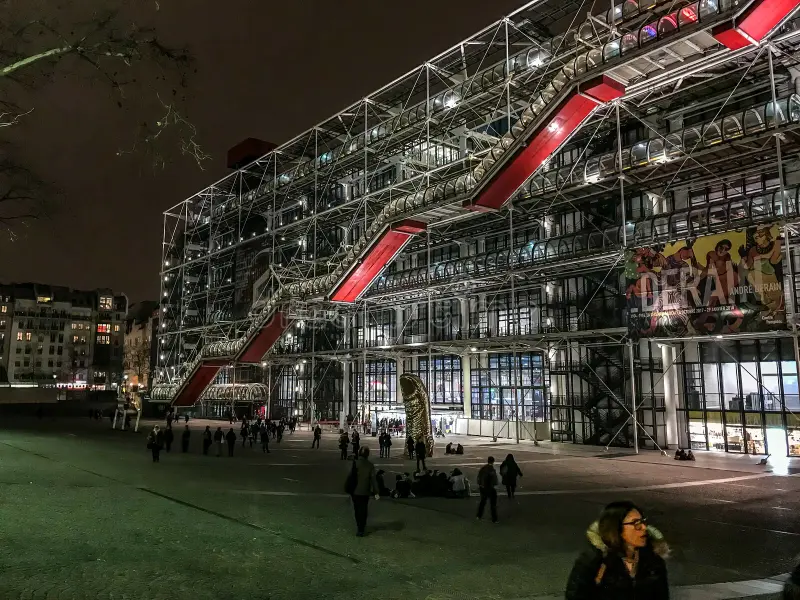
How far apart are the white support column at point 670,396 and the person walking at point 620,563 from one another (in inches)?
876

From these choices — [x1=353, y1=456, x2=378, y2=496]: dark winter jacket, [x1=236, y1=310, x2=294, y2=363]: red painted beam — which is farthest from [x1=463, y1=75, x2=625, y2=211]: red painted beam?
[x1=353, y1=456, x2=378, y2=496]: dark winter jacket

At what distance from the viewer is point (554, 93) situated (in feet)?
60.8

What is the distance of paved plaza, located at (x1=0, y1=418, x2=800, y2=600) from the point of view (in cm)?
656

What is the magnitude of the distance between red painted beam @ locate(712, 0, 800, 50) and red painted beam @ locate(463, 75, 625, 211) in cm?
318

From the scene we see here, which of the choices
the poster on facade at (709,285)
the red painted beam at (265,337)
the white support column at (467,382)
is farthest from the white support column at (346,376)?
the poster on facade at (709,285)

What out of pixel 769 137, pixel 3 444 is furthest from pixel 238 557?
pixel 3 444

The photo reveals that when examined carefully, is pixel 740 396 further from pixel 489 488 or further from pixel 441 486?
pixel 489 488

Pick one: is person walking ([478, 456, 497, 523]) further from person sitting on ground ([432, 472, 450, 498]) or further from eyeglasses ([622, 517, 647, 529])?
eyeglasses ([622, 517, 647, 529])

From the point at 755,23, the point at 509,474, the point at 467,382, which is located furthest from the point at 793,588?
the point at 467,382

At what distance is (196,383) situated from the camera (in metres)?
34.7

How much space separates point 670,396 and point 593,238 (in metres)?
7.22

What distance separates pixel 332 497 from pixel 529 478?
5899mm

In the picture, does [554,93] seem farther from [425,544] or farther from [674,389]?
[425,544]

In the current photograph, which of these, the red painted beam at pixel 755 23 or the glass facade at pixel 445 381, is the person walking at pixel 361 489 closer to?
the red painted beam at pixel 755 23
